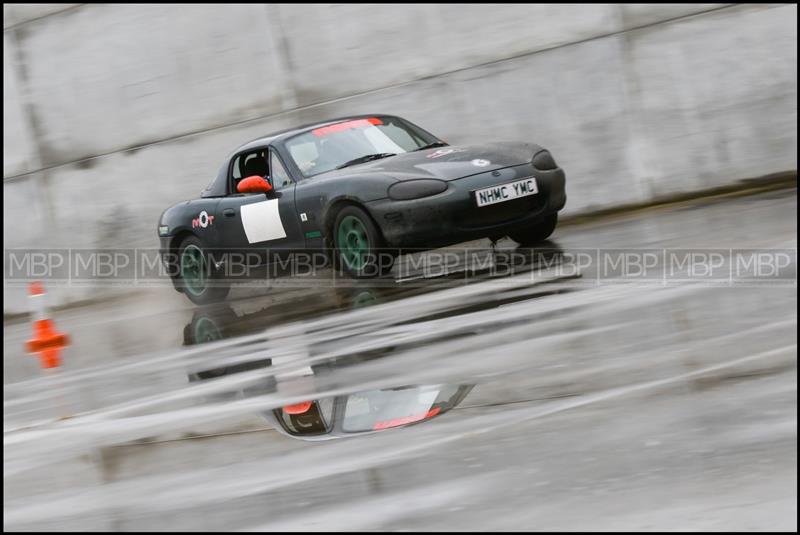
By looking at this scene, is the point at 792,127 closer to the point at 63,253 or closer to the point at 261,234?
the point at 261,234

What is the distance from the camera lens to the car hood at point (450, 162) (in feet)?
27.7

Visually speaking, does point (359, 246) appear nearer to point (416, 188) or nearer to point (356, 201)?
point (356, 201)

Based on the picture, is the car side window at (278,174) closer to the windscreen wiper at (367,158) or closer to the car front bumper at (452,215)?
the windscreen wiper at (367,158)

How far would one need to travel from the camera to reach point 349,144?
31.1 ft

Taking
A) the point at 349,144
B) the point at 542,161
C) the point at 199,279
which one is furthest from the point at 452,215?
the point at 199,279

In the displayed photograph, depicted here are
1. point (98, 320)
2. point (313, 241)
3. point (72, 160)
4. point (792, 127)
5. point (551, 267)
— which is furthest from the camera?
point (72, 160)

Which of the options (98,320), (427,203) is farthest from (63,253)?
(427,203)

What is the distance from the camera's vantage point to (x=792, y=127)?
36.3ft

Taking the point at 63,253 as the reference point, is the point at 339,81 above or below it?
above

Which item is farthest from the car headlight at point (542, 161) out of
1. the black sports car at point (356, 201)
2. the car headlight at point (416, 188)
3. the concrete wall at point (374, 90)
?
the concrete wall at point (374, 90)

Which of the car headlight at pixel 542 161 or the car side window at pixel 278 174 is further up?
the car side window at pixel 278 174

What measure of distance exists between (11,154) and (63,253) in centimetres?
157

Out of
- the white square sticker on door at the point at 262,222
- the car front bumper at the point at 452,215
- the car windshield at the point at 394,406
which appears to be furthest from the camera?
the white square sticker on door at the point at 262,222

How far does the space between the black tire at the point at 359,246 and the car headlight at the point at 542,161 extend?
1.30 metres
